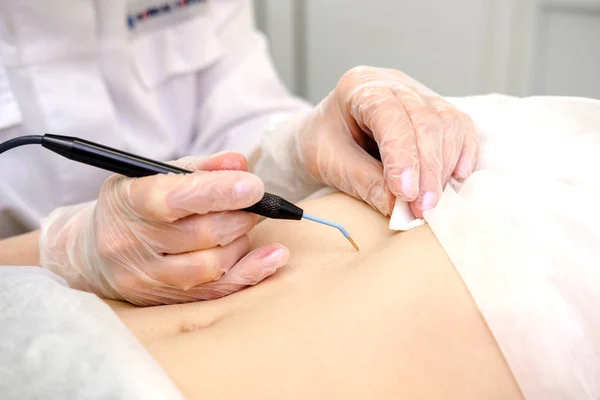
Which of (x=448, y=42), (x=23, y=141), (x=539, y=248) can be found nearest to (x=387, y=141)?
(x=539, y=248)

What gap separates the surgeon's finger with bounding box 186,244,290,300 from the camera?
26.5 inches

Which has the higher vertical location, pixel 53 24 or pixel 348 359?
pixel 53 24

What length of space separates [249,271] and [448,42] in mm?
1303

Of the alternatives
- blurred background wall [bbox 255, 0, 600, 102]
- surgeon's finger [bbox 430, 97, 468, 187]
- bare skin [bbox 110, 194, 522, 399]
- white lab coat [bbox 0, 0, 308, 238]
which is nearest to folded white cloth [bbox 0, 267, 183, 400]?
bare skin [bbox 110, 194, 522, 399]

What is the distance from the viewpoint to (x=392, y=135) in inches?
29.8

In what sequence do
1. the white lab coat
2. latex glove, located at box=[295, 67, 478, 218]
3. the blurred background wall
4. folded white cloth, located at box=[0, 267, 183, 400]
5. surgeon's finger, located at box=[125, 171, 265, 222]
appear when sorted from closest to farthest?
1. folded white cloth, located at box=[0, 267, 183, 400]
2. surgeon's finger, located at box=[125, 171, 265, 222]
3. latex glove, located at box=[295, 67, 478, 218]
4. the white lab coat
5. the blurred background wall

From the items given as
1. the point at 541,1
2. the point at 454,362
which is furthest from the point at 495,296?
the point at 541,1

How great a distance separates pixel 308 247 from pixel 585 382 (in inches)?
12.4

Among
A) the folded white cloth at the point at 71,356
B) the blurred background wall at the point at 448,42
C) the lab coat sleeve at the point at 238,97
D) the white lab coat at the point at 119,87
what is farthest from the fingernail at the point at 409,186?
the blurred background wall at the point at 448,42

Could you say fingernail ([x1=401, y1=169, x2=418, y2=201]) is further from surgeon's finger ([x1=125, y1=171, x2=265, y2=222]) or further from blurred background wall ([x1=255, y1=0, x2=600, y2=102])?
blurred background wall ([x1=255, y1=0, x2=600, y2=102])

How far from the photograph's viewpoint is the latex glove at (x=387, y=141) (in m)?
0.73

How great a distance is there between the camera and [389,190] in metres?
0.76

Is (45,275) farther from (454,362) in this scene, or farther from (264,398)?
(454,362)

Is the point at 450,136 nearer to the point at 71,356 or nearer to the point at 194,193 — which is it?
the point at 194,193
